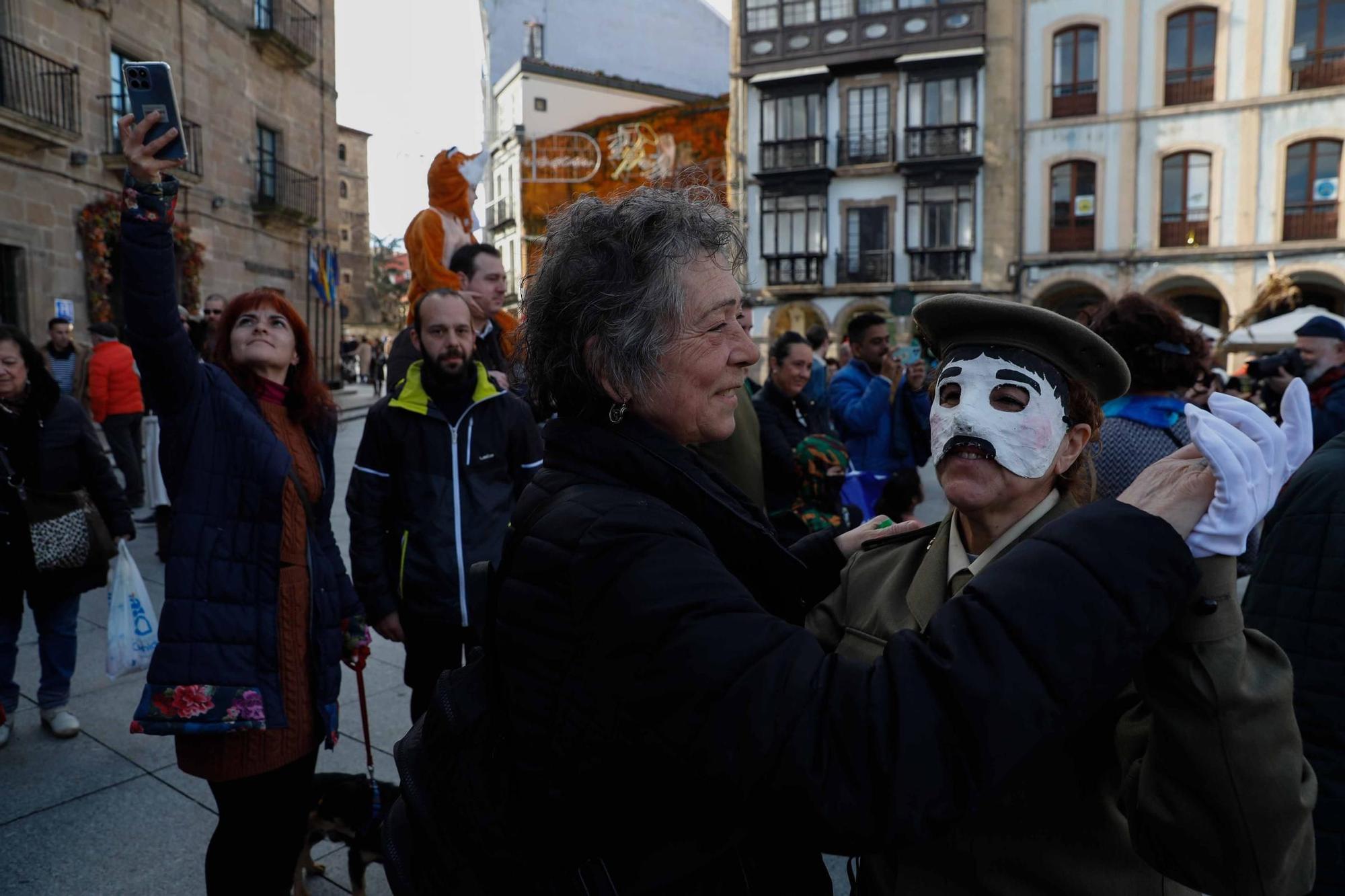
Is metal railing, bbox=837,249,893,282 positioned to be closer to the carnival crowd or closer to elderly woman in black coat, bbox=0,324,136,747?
elderly woman in black coat, bbox=0,324,136,747

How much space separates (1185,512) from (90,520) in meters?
4.37

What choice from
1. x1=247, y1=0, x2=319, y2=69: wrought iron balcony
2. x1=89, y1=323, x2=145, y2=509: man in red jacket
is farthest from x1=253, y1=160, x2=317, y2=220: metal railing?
x1=89, y1=323, x2=145, y2=509: man in red jacket

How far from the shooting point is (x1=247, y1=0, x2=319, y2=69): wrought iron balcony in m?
17.4

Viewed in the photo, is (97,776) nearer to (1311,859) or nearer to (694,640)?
(694,640)

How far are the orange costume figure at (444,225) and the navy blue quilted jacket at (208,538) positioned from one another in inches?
84.0

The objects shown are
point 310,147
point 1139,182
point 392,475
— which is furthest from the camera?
point 1139,182

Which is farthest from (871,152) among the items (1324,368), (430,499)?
(430,499)

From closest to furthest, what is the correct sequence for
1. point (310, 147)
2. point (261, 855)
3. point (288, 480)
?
point (261, 855) → point (288, 480) → point (310, 147)

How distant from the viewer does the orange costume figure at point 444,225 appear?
184 inches

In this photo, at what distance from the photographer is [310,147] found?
786 inches

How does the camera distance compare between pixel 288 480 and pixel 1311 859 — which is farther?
pixel 288 480

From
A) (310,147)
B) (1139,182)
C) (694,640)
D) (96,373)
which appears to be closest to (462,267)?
(694,640)

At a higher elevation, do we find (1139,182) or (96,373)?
(1139,182)

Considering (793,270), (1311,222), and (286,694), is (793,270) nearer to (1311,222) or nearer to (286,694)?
(1311,222)
